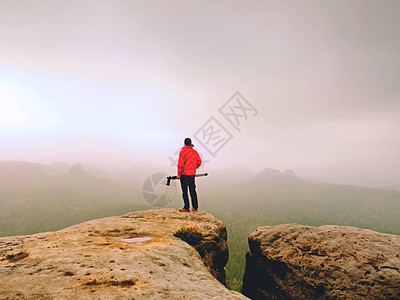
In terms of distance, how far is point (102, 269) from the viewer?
13.3ft

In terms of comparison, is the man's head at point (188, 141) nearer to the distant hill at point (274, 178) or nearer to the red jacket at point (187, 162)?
the red jacket at point (187, 162)

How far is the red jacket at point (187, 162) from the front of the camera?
1116 centimetres

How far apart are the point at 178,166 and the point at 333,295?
8.23 meters

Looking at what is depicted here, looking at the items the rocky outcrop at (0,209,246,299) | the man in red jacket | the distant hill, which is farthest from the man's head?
the distant hill

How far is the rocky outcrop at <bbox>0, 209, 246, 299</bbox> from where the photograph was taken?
3.32m

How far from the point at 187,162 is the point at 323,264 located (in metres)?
7.37

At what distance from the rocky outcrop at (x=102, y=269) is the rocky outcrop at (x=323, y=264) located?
14.2ft

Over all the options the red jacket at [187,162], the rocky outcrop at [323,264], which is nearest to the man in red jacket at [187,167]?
the red jacket at [187,162]

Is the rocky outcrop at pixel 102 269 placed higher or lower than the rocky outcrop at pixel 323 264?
higher

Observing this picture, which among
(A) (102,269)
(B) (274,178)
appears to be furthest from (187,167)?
(B) (274,178)

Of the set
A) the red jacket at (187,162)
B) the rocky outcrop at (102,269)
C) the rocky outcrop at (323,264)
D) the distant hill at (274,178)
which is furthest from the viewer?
the distant hill at (274,178)

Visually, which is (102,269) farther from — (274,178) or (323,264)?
(274,178)

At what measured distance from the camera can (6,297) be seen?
306 cm

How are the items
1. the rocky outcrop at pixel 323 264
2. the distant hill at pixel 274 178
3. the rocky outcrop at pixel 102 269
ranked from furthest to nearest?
the distant hill at pixel 274 178 < the rocky outcrop at pixel 323 264 < the rocky outcrop at pixel 102 269
